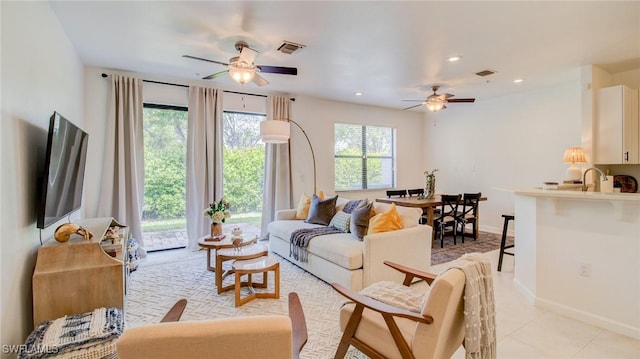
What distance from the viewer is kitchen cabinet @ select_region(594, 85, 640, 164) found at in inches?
163

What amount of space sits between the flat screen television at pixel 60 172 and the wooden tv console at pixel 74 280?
0.25 m

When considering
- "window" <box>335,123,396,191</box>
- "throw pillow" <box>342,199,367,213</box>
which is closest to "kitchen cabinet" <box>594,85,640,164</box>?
"throw pillow" <box>342,199,367,213</box>

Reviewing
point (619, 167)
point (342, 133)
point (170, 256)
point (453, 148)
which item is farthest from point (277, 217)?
point (619, 167)

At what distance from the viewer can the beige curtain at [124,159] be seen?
14.3 ft

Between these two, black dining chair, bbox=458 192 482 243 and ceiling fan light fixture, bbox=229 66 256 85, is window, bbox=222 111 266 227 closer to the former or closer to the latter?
ceiling fan light fixture, bbox=229 66 256 85

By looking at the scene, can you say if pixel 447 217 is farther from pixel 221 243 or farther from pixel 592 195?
pixel 221 243

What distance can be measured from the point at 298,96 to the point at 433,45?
2.99 meters

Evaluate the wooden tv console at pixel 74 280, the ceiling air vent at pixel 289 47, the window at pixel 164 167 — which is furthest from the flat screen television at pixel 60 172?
the ceiling air vent at pixel 289 47

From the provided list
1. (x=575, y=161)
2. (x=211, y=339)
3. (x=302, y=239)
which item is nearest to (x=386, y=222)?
(x=302, y=239)

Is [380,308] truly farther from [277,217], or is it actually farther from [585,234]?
[277,217]

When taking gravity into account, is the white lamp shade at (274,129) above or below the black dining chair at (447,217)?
above

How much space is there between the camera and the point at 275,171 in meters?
5.59

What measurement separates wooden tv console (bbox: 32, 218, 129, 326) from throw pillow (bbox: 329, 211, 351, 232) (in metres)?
2.47

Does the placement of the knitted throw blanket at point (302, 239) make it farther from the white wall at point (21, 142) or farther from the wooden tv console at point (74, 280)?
the white wall at point (21, 142)
